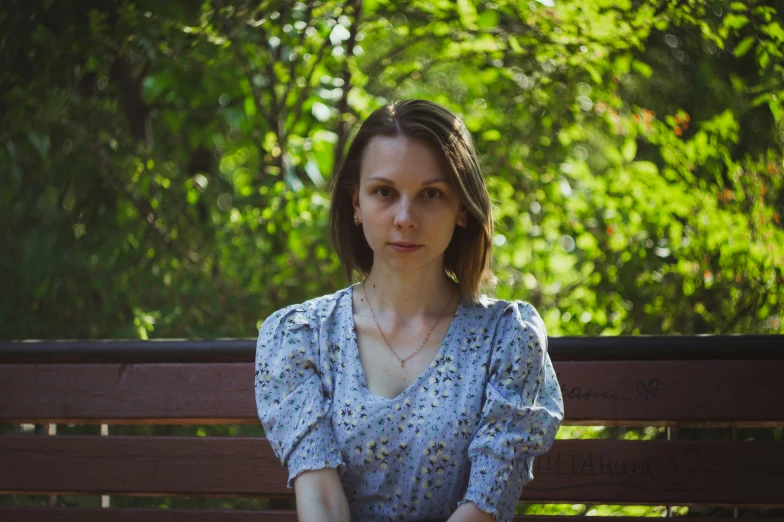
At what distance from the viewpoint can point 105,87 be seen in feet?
14.5

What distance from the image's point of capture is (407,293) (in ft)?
7.21

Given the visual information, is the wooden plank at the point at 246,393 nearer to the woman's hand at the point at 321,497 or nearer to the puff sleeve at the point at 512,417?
the puff sleeve at the point at 512,417

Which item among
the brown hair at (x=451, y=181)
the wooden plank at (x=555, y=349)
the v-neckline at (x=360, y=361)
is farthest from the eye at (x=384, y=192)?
the wooden plank at (x=555, y=349)

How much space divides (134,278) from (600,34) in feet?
7.81

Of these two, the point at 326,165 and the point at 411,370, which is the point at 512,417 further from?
the point at 326,165

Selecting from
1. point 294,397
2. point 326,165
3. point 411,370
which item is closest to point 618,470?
point 411,370

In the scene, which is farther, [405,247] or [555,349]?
[555,349]

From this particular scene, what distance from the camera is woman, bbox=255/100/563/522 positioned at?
77.7 inches

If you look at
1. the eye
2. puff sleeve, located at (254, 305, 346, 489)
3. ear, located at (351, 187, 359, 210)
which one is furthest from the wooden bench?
the eye

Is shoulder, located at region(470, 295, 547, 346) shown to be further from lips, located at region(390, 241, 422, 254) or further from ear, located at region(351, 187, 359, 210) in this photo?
ear, located at region(351, 187, 359, 210)

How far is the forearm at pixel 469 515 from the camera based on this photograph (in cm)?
190

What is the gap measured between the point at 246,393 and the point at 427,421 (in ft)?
2.86

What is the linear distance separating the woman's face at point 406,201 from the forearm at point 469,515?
0.58 meters

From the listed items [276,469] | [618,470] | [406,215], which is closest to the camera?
[406,215]
